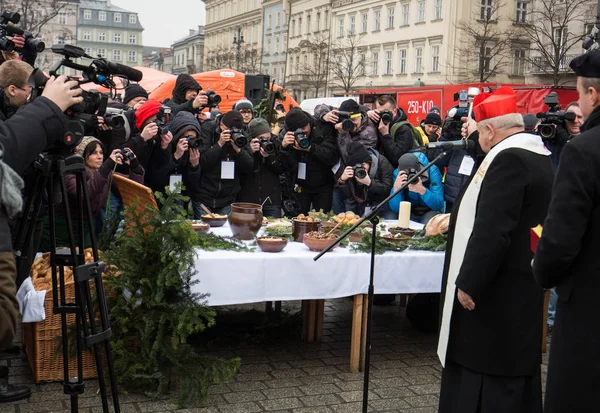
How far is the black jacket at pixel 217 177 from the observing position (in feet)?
21.4

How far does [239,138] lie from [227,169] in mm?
323

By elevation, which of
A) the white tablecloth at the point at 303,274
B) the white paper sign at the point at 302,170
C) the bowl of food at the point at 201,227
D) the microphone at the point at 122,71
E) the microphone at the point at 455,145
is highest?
the microphone at the point at 122,71

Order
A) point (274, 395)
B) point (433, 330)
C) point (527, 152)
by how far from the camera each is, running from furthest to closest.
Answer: point (433, 330) → point (274, 395) → point (527, 152)

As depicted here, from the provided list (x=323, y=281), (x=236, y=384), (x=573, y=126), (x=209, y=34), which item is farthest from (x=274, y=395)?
(x=209, y=34)

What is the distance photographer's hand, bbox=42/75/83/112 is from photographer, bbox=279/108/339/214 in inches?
165

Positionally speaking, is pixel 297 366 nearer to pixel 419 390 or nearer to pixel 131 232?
pixel 419 390

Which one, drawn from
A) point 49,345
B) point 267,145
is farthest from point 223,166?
point 49,345

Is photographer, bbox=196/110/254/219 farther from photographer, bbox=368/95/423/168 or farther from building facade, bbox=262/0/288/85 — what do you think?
building facade, bbox=262/0/288/85

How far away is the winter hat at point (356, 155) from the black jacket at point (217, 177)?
0.90 meters

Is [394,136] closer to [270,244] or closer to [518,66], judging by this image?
[270,244]

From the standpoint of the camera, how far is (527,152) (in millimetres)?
3471

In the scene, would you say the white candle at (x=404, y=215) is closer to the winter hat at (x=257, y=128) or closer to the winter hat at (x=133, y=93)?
the winter hat at (x=257, y=128)

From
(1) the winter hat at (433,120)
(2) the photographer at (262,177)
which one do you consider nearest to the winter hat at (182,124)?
(2) the photographer at (262,177)

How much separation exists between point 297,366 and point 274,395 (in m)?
0.59
